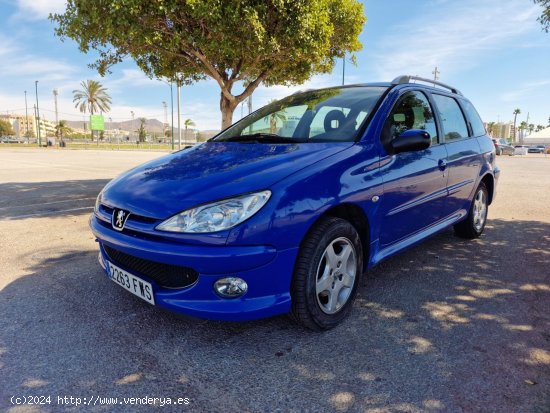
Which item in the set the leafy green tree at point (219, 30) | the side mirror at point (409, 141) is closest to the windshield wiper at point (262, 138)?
the side mirror at point (409, 141)

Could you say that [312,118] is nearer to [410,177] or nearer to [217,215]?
[410,177]

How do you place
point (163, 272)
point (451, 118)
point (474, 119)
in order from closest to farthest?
1. point (163, 272)
2. point (451, 118)
3. point (474, 119)

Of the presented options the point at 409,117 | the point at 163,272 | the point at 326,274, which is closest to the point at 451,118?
the point at 409,117

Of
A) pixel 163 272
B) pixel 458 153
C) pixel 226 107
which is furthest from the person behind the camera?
pixel 226 107

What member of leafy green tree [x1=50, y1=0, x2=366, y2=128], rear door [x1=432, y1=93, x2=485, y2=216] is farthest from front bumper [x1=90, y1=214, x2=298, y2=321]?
leafy green tree [x1=50, y1=0, x2=366, y2=128]

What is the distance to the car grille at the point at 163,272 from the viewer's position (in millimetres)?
2090

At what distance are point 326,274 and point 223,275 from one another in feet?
2.27

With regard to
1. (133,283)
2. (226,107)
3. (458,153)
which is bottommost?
(133,283)

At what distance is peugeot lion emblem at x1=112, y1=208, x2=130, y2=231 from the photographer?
89.2 inches

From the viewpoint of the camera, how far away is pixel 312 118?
10.4 ft

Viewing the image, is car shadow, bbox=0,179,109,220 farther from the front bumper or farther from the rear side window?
the rear side window

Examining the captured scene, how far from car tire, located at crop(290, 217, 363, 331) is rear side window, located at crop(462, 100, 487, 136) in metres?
2.73

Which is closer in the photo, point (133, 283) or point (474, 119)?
point (133, 283)

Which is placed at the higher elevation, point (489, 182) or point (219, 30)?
point (219, 30)
